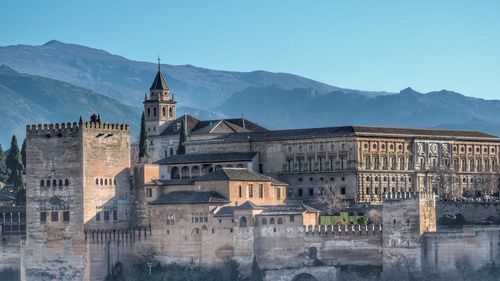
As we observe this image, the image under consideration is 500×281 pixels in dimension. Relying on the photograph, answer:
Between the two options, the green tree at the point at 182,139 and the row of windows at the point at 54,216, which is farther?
the green tree at the point at 182,139

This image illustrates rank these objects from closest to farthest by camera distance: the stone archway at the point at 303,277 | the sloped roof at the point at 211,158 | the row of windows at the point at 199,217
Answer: the stone archway at the point at 303,277
the row of windows at the point at 199,217
the sloped roof at the point at 211,158

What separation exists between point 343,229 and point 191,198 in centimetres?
1047

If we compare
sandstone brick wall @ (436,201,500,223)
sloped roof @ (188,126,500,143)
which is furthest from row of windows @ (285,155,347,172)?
sandstone brick wall @ (436,201,500,223)

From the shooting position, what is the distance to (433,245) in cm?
8656

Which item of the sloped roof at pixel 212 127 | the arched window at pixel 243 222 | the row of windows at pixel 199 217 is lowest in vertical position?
the arched window at pixel 243 222

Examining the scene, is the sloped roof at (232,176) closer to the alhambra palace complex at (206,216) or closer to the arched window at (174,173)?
the alhambra palace complex at (206,216)

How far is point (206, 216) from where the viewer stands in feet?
310

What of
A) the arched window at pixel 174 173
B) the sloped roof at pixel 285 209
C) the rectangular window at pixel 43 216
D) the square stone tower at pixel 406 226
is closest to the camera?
the square stone tower at pixel 406 226

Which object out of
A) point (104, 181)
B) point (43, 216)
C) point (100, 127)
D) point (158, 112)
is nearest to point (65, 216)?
point (43, 216)

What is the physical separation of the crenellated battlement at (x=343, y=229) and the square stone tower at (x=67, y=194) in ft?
46.1

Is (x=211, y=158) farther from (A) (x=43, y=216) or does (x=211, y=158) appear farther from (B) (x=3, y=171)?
(B) (x=3, y=171)

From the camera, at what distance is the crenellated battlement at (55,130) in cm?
9781

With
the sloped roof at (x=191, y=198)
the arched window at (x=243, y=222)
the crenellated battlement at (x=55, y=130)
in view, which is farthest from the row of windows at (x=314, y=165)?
the crenellated battlement at (x=55, y=130)

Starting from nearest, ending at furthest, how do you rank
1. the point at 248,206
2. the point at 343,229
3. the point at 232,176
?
1. the point at 343,229
2. the point at 248,206
3. the point at 232,176
